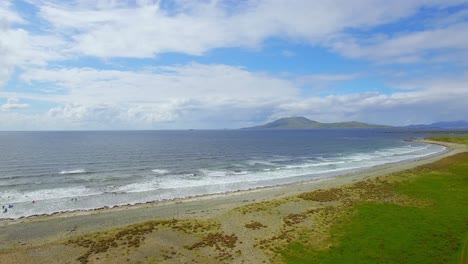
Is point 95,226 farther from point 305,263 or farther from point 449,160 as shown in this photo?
point 449,160

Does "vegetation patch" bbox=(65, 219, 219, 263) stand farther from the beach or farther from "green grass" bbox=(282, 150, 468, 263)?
"green grass" bbox=(282, 150, 468, 263)

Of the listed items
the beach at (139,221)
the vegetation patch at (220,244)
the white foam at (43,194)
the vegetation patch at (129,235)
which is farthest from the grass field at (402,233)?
the white foam at (43,194)

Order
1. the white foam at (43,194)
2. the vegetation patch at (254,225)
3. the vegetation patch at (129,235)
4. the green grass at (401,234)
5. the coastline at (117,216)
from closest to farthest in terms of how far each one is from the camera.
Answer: the green grass at (401,234) < the vegetation patch at (129,235) < the coastline at (117,216) < the vegetation patch at (254,225) < the white foam at (43,194)

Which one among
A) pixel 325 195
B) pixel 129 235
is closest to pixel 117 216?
pixel 129 235

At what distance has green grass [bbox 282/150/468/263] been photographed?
23.0 meters

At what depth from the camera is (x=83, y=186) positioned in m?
52.1

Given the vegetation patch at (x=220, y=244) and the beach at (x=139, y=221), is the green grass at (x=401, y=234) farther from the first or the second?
the beach at (x=139, y=221)

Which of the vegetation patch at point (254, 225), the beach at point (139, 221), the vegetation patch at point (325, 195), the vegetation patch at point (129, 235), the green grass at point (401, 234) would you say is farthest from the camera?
the vegetation patch at point (325, 195)

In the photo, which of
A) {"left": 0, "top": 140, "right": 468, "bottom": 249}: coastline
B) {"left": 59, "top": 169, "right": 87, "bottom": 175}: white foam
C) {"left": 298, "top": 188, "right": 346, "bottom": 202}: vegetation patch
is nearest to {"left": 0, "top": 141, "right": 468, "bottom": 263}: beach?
{"left": 0, "top": 140, "right": 468, "bottom": 249}: coastline

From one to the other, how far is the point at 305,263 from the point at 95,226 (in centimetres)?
2188

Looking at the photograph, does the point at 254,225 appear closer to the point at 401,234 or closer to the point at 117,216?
the point at 401,234

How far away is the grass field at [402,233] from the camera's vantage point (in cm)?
Answer: 2297

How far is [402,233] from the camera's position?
27.2 meters

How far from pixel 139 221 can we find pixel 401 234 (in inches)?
1004
